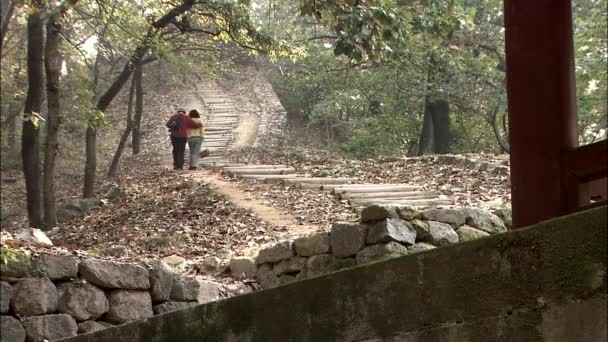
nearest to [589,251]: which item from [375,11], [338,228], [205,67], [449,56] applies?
[338,228]

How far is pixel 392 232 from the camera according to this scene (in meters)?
6.61

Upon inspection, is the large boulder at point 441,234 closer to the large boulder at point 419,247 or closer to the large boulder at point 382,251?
the large boulder at point 419,247

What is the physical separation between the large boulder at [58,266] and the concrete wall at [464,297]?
11.7ft

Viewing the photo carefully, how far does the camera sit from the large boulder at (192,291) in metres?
7.07

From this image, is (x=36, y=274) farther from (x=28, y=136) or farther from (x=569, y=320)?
(x=28, y=136)

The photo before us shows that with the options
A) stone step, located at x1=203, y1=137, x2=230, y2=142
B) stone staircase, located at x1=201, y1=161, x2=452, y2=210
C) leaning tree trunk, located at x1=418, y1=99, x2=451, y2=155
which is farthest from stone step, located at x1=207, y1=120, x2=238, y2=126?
leaning tree trunk, located at x1=418, y1=99, x2=451, y2=155

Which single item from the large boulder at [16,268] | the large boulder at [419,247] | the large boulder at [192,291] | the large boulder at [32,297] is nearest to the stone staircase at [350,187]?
the large boulder at [419,247]

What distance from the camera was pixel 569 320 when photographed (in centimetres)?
217

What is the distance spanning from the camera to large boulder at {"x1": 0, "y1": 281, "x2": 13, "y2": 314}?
19.7ft

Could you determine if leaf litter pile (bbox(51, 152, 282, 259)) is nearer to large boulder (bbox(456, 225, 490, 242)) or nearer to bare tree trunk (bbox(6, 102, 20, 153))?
large boulder (bbox(456, 225, 490, 242))

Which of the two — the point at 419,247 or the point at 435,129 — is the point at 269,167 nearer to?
the point at 435,129

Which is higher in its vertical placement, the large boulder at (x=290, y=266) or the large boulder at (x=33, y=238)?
the large boulder at (x=33, y=238)

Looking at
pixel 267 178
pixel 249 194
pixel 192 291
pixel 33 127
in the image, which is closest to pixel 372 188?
pixel 249 194

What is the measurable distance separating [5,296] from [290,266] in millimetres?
2836
